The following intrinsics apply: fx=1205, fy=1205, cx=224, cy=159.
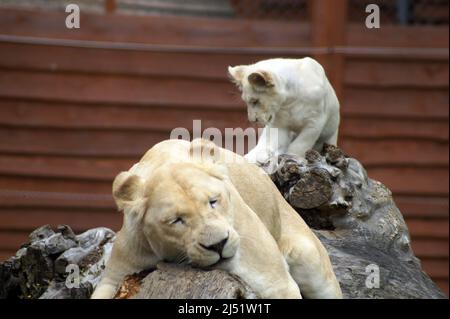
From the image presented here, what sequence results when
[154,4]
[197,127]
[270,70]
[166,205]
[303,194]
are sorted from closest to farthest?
1. [166,205]
2. [303,194]
3. [270,70]
4. [197,127]
5. [154,4]

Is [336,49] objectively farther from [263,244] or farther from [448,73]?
[263,244]

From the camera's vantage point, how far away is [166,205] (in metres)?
4.56

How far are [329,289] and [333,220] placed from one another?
1.42 meters

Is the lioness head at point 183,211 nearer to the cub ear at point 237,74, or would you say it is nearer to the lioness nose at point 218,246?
the lioness nose at point 218,246

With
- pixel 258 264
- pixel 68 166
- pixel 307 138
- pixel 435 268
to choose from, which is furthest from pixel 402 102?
pixel 258 264

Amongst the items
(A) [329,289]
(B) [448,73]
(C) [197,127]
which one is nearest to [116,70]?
(C) [197,127]

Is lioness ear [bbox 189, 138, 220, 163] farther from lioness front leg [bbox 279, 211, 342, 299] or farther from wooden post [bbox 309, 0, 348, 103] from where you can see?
wooden post [bbox 309, 0, 348, 103]

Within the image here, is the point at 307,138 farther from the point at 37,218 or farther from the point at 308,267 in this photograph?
the point at 37,218

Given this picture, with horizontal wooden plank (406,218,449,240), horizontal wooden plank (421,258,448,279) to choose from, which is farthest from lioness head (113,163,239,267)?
horizontal wooden plank (421,258,448,279)

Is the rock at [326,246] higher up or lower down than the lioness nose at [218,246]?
lower down

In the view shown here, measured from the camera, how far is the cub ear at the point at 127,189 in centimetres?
473

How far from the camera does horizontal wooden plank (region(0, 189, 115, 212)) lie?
35.6 ft

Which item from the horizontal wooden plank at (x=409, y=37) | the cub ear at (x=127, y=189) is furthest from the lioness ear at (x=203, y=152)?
the horizontal wooden plank at (x=409, y=37)

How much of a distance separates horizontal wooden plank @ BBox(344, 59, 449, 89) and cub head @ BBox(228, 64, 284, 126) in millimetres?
4209
